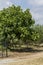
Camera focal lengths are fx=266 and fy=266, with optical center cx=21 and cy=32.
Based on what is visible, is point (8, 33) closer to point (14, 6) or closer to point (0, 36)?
point (0, 36)

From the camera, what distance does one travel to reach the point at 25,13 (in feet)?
161

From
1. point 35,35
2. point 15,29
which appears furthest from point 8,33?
point 35,35

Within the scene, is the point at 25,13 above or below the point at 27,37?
above

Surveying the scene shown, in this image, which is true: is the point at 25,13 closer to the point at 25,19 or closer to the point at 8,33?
the point at 25,19

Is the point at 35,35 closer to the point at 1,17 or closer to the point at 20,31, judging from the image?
the point at 20,31

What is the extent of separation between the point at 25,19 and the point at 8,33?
169 inches

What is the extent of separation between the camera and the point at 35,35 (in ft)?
159

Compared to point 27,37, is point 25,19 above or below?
above

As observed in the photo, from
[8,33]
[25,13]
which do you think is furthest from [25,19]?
[8,33]

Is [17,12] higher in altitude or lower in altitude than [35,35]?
higher

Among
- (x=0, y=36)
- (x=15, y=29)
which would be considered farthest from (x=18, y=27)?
(x=0, y=36)

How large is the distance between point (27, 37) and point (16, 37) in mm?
2188

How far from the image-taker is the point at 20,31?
156ft

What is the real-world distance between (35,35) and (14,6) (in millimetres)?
6714
